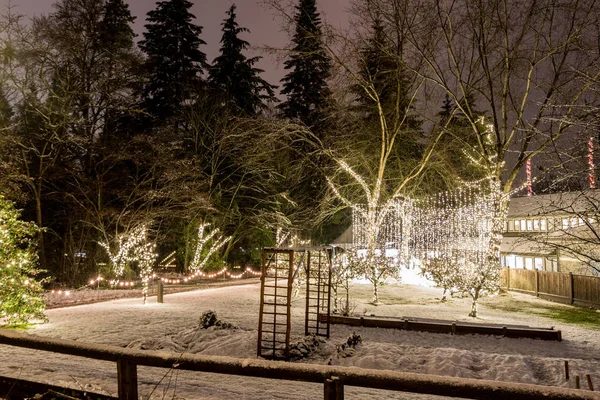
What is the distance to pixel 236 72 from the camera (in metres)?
35.6

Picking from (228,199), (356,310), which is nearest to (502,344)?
(356,310)

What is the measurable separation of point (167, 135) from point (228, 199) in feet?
20.3

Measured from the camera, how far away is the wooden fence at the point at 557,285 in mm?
17766

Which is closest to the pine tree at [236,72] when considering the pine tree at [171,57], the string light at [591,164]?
the pine tree at [171,57]

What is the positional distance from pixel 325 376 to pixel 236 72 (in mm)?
34050

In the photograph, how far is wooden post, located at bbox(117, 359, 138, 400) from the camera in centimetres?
464

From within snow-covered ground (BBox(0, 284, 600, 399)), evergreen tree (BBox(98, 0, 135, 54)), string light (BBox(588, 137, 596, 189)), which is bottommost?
snow-covered ground (BBox(0, 284, 600, 399))

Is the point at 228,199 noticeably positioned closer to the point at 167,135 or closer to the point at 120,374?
the point at 167,135

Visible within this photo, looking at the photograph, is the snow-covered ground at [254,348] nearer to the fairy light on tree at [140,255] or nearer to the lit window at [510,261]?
the fairy light on tree at [140,255]

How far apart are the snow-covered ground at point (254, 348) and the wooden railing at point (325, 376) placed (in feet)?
1.28

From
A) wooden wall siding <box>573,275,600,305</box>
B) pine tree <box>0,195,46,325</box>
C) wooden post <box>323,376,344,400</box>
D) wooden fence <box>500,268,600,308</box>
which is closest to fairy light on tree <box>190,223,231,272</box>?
pine tree <box>0,195,46,325</box>

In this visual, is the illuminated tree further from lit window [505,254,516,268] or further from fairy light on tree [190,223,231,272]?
lit window [505,254,516,268]

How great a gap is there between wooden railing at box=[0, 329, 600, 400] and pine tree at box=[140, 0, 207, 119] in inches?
1113

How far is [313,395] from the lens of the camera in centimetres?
622
